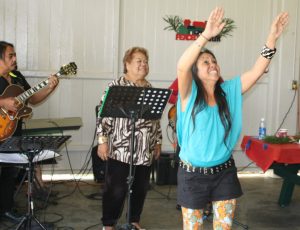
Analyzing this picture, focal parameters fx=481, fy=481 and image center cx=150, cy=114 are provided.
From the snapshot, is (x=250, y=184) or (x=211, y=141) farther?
(x=250, y=184)

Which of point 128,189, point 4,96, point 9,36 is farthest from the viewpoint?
point 9,36

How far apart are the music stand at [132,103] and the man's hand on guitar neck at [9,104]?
42.5 inches

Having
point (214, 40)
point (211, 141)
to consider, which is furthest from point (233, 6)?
point (211, 141)

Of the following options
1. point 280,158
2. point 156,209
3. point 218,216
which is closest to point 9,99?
point 156,209

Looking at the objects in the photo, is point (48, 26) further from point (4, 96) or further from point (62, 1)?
point (4, 96)

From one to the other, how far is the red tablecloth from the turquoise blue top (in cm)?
179

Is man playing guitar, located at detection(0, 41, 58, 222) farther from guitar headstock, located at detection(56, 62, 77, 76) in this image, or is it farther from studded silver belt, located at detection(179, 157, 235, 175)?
studded silver belt, located at detection(179, 157, 235, 175)

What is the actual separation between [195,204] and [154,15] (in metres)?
4.24

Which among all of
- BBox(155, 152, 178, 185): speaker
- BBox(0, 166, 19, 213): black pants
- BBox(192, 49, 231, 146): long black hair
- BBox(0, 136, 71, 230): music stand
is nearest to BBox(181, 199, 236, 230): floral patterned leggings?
BBox(192, 49, 231, 146): long black hair

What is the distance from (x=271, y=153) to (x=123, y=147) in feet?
4.93

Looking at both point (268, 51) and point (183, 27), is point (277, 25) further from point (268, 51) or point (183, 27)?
point (183, 27)

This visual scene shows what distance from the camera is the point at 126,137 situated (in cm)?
369

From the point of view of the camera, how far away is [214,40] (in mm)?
6754

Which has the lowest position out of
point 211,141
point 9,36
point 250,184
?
point 250,184
